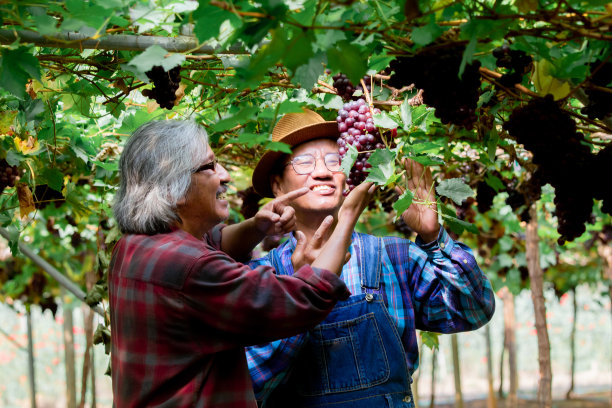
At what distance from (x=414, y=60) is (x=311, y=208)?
1.03 m

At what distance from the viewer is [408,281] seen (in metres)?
2.65

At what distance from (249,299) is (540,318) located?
3549 millimetres

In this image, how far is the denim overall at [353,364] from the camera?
7.89 feet

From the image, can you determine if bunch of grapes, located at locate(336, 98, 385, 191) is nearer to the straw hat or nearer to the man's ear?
the straw hat

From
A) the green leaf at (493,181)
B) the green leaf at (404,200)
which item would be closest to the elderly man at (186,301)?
the green leaf at (404,200)

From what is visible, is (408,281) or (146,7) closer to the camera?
(146,7)

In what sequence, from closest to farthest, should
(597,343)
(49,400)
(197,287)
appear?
1. (197,287)
2. (49,400)
3. (597,343)

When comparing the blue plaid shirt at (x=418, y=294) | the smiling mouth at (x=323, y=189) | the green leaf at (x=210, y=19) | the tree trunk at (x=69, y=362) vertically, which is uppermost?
the green leaf at (x=210, y=19)

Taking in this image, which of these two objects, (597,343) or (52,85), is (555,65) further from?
(597,343)

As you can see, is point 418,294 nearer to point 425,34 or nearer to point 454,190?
Answer: point 454,190

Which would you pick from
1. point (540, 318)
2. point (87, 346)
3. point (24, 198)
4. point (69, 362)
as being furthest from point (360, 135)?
point (69, 362)

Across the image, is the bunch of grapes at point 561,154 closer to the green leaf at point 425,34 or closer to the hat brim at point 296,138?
the green leaf at point 425,34

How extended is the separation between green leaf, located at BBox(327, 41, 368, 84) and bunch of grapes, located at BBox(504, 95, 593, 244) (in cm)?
43

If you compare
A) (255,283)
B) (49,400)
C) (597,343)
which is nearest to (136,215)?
(255,283)
